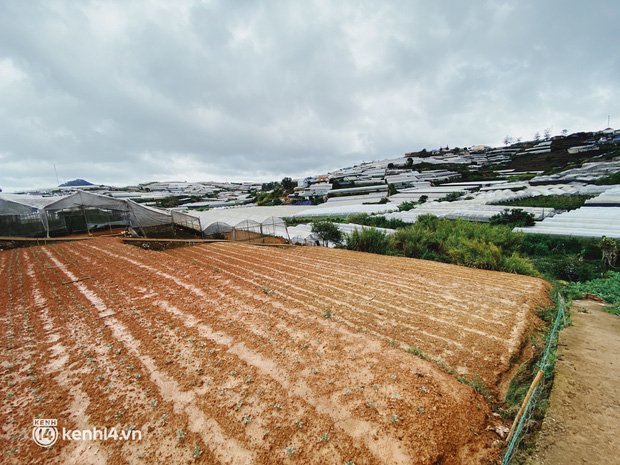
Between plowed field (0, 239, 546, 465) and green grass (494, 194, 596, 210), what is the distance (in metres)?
24.2

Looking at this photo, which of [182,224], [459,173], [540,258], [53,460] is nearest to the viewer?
[53,460]

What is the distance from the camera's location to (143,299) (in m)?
5.74

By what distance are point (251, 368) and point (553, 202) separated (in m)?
34.1

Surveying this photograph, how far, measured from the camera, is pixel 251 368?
3.47 m

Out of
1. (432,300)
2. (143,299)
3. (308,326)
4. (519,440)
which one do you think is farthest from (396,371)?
(143,299)

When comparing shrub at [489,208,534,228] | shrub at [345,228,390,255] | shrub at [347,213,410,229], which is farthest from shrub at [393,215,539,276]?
shrub at [489,208,534,228]

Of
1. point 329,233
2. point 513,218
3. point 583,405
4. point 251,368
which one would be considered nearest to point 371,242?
point 329,233

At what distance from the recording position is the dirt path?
2465mm

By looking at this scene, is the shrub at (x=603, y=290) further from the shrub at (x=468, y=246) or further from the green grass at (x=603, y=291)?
the shrub at (x=468, y=246)

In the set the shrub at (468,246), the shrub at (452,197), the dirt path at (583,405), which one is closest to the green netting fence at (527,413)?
the dirt path at (583,405)

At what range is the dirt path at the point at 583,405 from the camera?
8.09 ft

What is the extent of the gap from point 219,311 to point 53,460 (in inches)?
118

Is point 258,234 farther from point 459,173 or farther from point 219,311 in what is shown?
point 459,173

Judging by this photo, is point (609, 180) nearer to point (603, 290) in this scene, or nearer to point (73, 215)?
point (603, 290)
